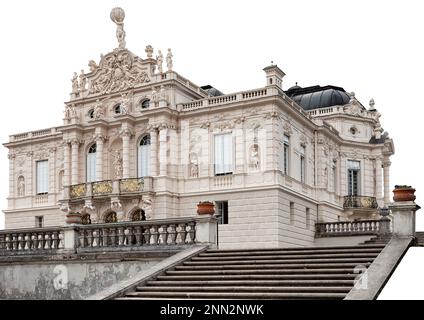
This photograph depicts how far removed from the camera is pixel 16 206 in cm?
4244

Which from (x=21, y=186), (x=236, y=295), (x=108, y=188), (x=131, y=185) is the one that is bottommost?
(x=236, y=295)

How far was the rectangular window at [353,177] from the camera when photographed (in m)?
44.0

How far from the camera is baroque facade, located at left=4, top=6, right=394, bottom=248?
110ft

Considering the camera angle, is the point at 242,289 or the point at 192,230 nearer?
the point at 242,289

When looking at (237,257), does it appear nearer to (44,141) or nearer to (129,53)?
(129,53)

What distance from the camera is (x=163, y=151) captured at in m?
35.6

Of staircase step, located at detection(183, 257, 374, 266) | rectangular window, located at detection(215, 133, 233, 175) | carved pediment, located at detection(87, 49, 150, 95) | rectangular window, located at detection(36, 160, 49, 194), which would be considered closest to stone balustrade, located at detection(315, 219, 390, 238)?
rectangular window, located at detection(215, 133, 233, 175)

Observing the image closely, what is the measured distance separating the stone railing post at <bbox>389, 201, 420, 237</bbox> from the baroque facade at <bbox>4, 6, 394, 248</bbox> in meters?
16.1

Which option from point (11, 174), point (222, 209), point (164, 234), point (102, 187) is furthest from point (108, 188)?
point (164, 234)

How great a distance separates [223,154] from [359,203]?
42.0 ft

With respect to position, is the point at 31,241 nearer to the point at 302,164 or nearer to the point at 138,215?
the point at 138,215

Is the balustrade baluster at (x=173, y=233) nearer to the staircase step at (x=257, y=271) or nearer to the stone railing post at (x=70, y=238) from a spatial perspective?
the staircase step at (x=257, y=271)

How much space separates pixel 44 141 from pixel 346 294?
107ft
